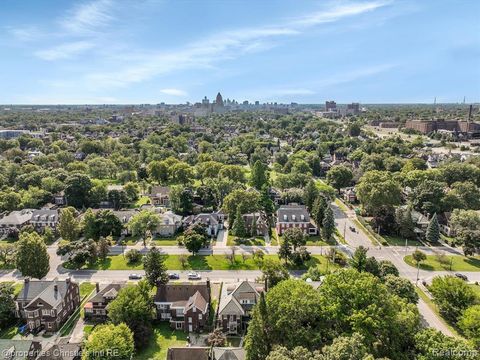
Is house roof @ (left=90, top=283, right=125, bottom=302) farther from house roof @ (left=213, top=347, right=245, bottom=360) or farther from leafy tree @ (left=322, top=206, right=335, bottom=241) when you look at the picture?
leafy tree @ (left=322, top=206, right=335, bottom=241)

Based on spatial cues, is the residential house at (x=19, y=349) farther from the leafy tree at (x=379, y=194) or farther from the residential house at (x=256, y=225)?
the leafy tree at (x=379, y=194)

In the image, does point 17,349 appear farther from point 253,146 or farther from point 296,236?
point 253,146

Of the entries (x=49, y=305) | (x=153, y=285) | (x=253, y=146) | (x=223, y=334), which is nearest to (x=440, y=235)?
(x=223, y=334)

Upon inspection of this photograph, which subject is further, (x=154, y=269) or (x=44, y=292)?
(x=154, y=269)

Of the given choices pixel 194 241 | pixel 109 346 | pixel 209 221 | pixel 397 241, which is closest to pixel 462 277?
pixel 397 241

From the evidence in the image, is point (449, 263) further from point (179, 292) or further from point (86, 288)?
point (86, 288)
